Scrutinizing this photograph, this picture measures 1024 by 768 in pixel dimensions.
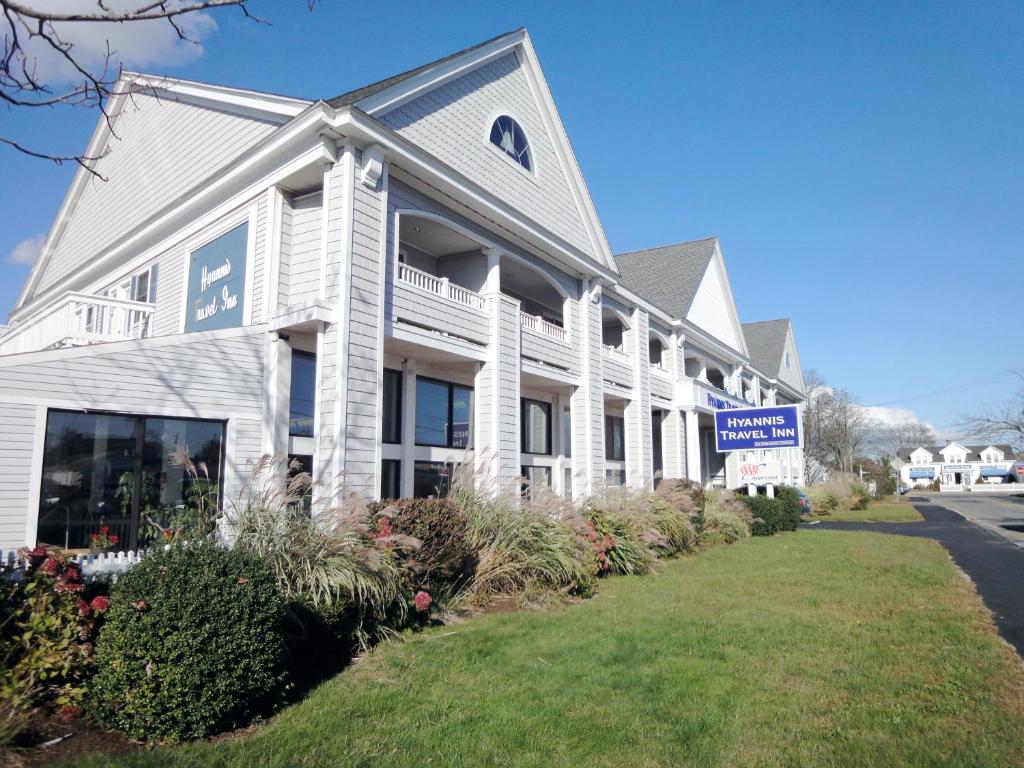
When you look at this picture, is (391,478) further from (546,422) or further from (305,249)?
(546,422)

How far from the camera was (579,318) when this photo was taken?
→ 18.7 metres

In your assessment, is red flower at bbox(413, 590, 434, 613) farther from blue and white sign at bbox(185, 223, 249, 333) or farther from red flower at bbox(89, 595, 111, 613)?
blue and white sign at bbox(185, 223, 249, 333)

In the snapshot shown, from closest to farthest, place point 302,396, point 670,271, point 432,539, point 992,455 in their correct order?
point 432,539, point 302,396, point 670,271, point 992,455

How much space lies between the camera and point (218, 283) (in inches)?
509

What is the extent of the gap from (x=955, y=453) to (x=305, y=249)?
134690 mm

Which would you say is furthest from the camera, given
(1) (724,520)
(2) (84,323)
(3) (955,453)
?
(3) (955,453)

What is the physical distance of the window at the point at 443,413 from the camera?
47.6ft

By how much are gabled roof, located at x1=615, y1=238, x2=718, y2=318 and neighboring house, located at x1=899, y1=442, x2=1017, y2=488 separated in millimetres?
91120

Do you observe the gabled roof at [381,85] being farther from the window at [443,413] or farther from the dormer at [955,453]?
the dormer at [955,453]

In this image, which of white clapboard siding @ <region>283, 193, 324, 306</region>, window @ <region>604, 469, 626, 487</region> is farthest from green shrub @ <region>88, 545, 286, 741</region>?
window @ <region>604, 469, 626, 487</region>

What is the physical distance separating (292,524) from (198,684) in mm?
2278

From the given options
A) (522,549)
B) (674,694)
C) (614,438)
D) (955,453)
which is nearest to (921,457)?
(955,453)

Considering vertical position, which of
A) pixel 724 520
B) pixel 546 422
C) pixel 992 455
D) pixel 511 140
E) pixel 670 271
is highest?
pixel 670 271

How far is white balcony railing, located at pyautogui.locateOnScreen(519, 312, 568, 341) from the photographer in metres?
16.3
